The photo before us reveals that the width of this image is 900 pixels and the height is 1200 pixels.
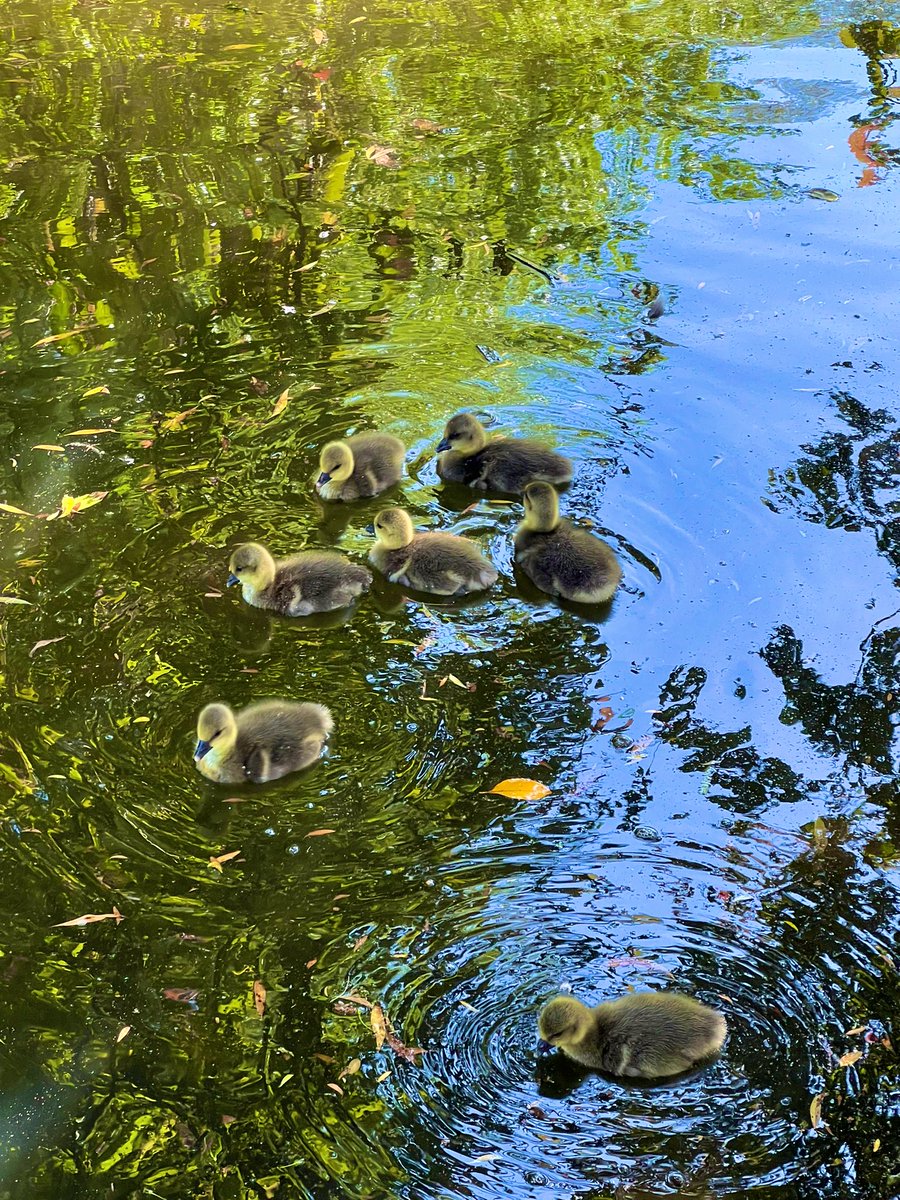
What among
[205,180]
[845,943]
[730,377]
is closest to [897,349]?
[730,377]

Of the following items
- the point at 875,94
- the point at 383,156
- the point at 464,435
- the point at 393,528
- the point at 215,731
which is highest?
the point at 875,94

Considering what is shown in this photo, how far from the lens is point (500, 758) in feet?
15.1

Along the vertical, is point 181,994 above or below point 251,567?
below

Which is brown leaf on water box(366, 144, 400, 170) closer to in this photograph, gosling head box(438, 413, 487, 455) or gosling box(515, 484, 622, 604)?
gosling head box(438, 413, 487, 455)

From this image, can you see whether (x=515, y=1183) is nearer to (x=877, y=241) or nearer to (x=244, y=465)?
(x=244, y=465)

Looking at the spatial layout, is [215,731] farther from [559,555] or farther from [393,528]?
[559,555]

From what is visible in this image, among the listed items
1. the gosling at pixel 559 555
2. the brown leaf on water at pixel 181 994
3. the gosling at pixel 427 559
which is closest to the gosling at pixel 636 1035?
the brown leaf on water at pixel 181 994

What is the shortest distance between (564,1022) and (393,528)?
257cm

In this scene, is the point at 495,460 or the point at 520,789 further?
the point at 495,460

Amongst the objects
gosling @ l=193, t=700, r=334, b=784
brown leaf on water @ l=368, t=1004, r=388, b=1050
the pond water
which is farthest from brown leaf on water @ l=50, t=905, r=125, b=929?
brown leaf on water @ l=368, t=1004, r=388, b=1050

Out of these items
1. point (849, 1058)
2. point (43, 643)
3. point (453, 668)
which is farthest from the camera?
point (43, 643)

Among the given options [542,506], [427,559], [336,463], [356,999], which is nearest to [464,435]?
[336,463]

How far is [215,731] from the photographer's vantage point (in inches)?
178

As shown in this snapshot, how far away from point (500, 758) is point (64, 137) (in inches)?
299
